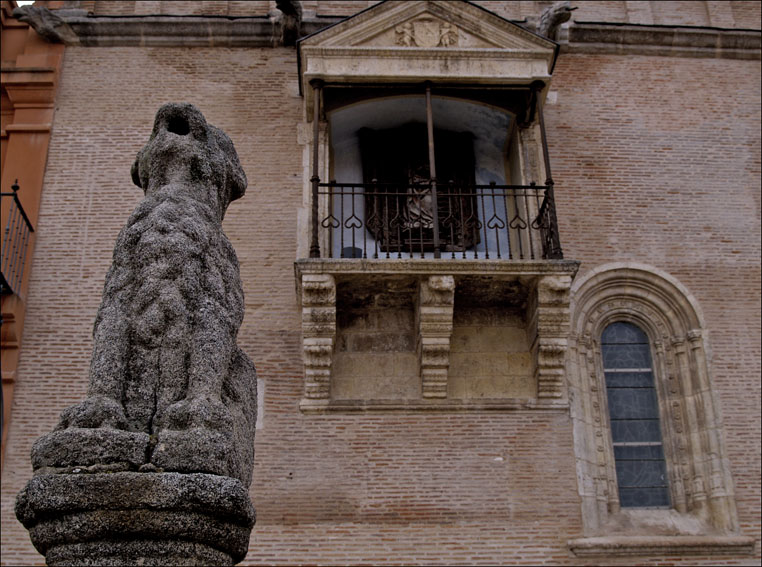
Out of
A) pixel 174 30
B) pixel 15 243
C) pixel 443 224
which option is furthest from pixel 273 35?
pixel 15 243

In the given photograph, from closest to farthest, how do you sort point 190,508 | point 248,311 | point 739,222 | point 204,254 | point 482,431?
1. point 190,508
2. point 204,254
3. point 482,431
4. point 248,311
5. point 739,222

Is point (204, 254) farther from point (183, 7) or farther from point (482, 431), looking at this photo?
point (183, 7)

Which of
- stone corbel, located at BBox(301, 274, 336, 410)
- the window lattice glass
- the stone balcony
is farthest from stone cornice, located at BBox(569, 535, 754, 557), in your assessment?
stone corbel, located at BBox(301, 274, 336, 410)

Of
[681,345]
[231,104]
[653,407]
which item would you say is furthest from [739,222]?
[231,104]

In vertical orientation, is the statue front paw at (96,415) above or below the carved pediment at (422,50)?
below

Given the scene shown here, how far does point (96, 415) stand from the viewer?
3.29 metres

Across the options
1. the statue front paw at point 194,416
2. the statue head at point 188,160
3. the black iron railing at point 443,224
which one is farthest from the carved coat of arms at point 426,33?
the statue front paw at point 194,416

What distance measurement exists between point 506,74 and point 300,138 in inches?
102

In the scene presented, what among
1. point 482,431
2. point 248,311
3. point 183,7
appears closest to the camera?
point 482,431

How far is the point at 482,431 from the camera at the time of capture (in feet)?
28.5

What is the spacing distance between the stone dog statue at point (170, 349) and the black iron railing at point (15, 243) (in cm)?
582

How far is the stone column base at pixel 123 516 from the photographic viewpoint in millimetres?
3023

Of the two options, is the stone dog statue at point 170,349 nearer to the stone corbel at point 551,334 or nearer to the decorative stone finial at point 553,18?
the stone corbel at point 551,334

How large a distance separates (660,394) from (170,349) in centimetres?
712
